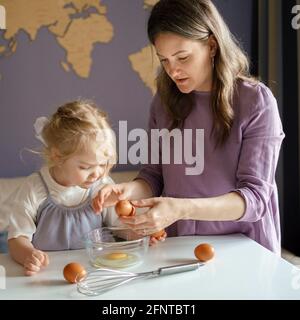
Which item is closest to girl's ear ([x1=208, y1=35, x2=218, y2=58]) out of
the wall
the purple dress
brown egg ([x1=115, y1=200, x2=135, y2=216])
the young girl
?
the purple dress

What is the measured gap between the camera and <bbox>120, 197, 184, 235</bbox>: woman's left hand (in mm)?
1074

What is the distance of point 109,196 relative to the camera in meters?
1.28

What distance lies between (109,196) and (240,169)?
38 centimetres

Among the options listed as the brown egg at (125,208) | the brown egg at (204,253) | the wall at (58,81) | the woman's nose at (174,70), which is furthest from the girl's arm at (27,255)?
the wall at (58,81)

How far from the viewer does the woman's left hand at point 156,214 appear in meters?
1.07

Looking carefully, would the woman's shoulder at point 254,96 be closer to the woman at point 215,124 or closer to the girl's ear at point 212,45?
the woman at point 215,124

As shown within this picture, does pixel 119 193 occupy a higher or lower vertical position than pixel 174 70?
lower

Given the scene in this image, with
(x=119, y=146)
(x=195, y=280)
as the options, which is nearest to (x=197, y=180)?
(x=195, y=280)

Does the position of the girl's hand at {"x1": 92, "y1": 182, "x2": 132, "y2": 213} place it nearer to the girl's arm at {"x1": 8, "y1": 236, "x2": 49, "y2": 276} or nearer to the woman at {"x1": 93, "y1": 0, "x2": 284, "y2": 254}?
the woman at {"x1": 93, "y1": 0, "x2": 284, "y2": 254}

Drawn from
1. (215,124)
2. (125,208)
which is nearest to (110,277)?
(125,208)

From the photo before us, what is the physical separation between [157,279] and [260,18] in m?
2.05

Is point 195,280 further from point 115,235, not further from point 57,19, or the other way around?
point 57,19

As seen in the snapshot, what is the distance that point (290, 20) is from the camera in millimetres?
2465

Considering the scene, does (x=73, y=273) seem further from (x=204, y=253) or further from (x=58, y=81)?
(x=58, y=81)
